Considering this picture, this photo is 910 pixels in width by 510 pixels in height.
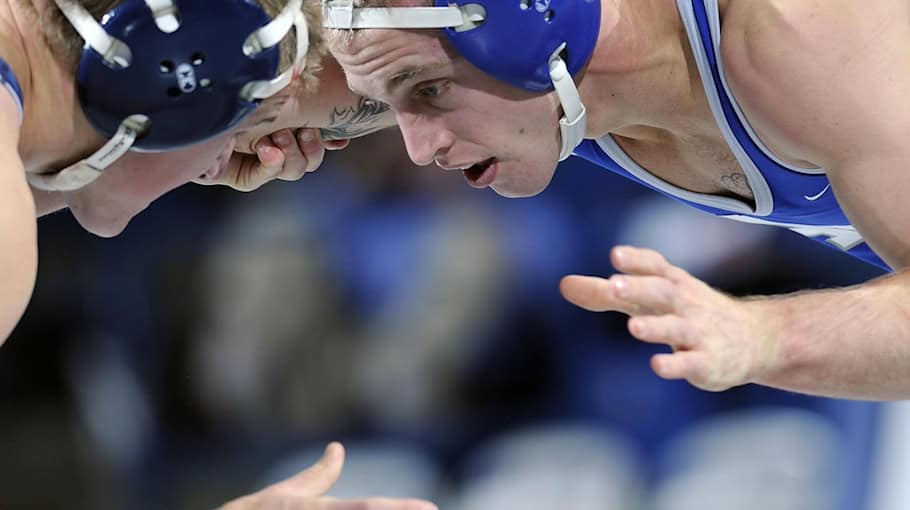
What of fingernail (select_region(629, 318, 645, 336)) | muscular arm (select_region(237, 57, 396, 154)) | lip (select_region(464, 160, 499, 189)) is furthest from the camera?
muscular arm (select_region(237, 57, 396, 154))

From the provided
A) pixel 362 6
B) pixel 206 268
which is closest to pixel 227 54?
pixel 362 6

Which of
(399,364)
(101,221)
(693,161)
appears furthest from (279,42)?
(399,364)

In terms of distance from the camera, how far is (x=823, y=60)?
222cm

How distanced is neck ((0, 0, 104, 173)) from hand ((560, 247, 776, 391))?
808 mm

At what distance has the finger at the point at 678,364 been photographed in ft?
5.67

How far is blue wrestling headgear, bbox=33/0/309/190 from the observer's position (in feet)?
5.99

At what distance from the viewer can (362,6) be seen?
2547 mm

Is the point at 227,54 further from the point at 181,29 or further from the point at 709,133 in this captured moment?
the point at 709,133

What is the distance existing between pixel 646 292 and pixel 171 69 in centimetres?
80

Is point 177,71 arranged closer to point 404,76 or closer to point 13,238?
point 13,238

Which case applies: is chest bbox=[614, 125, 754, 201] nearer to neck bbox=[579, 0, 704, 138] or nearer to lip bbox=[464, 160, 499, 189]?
neck bbox=[579, 0, 704, 138]

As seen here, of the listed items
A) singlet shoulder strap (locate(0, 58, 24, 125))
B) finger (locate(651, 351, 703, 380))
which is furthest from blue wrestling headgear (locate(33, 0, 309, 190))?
finger (locate(651, 351, 703, 380))

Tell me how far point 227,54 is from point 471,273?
7.20 ft

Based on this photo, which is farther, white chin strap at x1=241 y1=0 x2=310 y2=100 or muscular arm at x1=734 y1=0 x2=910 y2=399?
muscular arm at x1=734 y1=0 x2=910 y2=399
